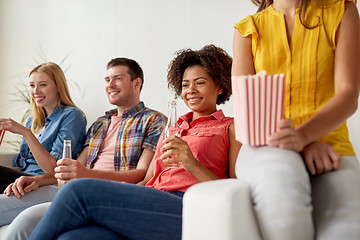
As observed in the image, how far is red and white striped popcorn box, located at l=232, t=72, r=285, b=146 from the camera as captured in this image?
1.00m

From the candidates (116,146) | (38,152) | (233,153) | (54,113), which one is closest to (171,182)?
(233,153)

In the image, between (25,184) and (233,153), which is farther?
(25,184)

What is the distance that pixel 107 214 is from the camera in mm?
1206

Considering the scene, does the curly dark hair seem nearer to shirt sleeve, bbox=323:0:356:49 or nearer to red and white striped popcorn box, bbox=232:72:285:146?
shirt sleeve, bbox=323:0:356:49

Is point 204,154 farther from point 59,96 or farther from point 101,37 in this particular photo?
point 101,37

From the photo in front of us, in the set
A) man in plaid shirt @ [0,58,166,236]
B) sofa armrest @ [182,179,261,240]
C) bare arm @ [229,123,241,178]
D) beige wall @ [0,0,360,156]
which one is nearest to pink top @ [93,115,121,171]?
man in plaid shirt @ [0,58,166,236]

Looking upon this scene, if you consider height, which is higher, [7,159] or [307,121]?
[307,121]

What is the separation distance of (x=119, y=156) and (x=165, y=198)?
105cm

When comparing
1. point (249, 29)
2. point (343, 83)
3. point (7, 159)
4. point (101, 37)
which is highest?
point (101, 37)

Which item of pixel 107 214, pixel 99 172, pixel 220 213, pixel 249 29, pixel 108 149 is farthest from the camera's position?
pixel 108 149

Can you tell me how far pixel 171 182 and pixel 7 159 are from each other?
5.05 feet

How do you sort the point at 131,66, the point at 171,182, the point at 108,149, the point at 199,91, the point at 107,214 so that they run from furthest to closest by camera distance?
the point at 131,66, the point at 108,149, the point at 199,91, the point at 171,182, the point at 107,214

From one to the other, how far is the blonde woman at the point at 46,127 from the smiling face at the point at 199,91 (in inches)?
35.6

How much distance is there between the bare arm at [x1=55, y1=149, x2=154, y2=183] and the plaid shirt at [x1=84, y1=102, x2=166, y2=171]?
0.18ft
